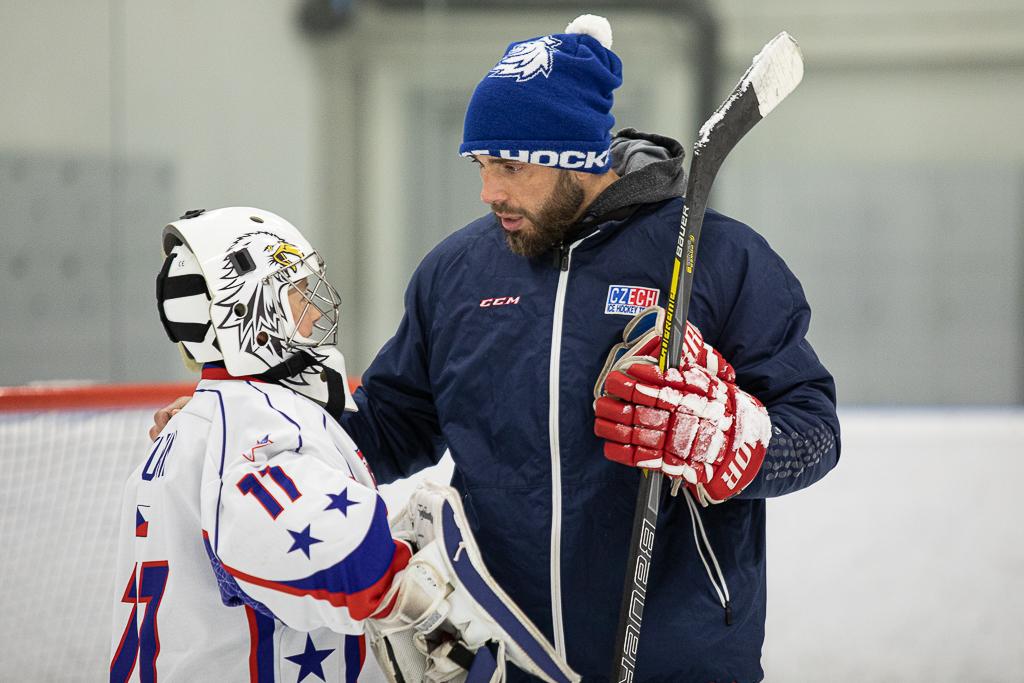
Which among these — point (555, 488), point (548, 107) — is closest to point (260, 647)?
point (555, 488)

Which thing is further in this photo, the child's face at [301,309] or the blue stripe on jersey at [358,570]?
the child's face at [301,309]

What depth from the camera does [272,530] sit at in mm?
1048

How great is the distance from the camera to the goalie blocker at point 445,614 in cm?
112

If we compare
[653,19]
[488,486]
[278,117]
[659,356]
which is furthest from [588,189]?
[278,117]

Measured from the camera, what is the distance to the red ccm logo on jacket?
1.36m

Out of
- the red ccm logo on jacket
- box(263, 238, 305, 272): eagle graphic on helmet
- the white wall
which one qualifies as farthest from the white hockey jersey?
the white wall

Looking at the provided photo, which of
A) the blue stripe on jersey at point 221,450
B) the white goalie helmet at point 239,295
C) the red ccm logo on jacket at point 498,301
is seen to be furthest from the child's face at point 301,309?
the red ccm logo on jacket at point 498,301

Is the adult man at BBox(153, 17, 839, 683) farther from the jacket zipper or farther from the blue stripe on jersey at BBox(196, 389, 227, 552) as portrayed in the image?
the blue stripe on jersey at BBox(196, 389, 227, 552)

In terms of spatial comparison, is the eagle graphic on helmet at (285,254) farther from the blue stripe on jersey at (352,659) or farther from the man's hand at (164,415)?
the blue stripe on jersey at (352,659)

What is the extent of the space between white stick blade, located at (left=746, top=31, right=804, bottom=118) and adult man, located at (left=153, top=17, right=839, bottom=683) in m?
0.17

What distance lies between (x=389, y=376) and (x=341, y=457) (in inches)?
13.5

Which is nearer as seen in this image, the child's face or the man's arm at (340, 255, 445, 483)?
the child's face

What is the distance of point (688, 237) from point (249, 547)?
597mm

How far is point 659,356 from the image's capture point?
1188mm
